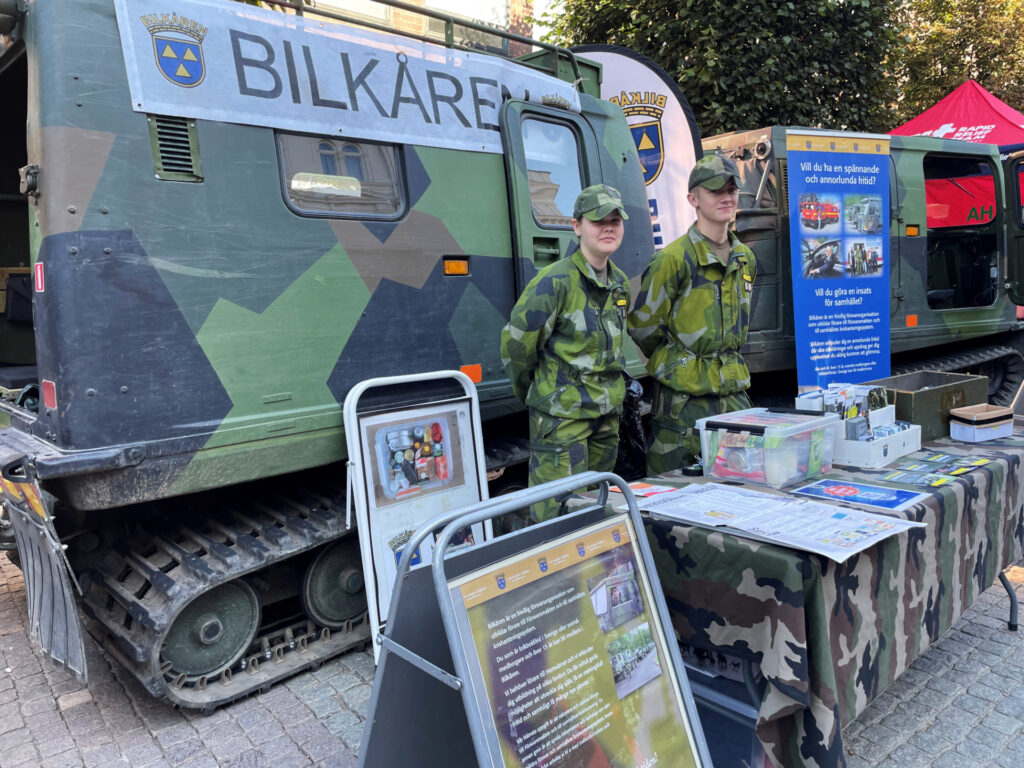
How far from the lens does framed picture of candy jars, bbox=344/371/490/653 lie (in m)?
3.35

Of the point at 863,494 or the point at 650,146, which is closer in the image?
the point at 863,494

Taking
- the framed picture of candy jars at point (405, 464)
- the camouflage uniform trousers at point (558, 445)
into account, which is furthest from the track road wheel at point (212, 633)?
the camouflage uniform trousers at point (558, 445)

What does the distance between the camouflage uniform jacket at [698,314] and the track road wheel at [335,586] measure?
1.85 m

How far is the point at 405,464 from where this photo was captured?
3.57m

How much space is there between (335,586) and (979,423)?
319cm

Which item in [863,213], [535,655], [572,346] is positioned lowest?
[535,655]

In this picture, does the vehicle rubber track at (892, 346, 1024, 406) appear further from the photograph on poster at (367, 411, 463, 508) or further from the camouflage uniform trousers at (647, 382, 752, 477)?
the photograph on poster at (367, 411, 463, 508)

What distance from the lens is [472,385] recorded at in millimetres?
3760

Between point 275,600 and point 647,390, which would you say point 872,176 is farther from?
point 275,600

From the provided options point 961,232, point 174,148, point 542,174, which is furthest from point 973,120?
point 174,148

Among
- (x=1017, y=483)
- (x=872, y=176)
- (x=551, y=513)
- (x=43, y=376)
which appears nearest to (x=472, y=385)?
(x=551, y=513)

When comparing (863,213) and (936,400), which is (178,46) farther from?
(863,213)

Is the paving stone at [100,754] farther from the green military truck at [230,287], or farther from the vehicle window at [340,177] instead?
the vehicle window at [340,177]

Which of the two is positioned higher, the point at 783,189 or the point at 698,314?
the point at 783,189
